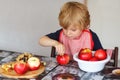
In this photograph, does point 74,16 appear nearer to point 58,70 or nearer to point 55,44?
point 55,44

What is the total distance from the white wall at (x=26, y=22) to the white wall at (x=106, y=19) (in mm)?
374

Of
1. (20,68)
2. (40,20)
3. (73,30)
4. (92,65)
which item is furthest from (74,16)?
(40,20)

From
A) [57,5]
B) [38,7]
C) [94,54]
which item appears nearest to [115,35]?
[57,5]

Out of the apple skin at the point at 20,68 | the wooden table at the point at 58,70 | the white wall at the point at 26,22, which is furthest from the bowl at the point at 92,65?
the white wall at the point at 26,22

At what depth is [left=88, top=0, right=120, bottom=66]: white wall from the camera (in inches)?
104

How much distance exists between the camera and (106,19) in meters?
2.69

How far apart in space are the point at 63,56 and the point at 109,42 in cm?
146

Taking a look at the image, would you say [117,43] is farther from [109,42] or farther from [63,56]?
[63,56]

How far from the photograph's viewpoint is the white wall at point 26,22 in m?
2.63

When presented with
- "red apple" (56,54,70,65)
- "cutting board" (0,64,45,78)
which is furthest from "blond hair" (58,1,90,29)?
"cutting board" (0,64,45,78)

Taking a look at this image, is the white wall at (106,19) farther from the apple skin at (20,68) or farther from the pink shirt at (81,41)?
the apple skin at (20,68)

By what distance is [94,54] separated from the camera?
1.36m

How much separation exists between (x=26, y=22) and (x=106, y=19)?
0.85 metres

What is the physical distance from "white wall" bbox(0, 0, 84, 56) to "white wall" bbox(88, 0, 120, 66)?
37cm
